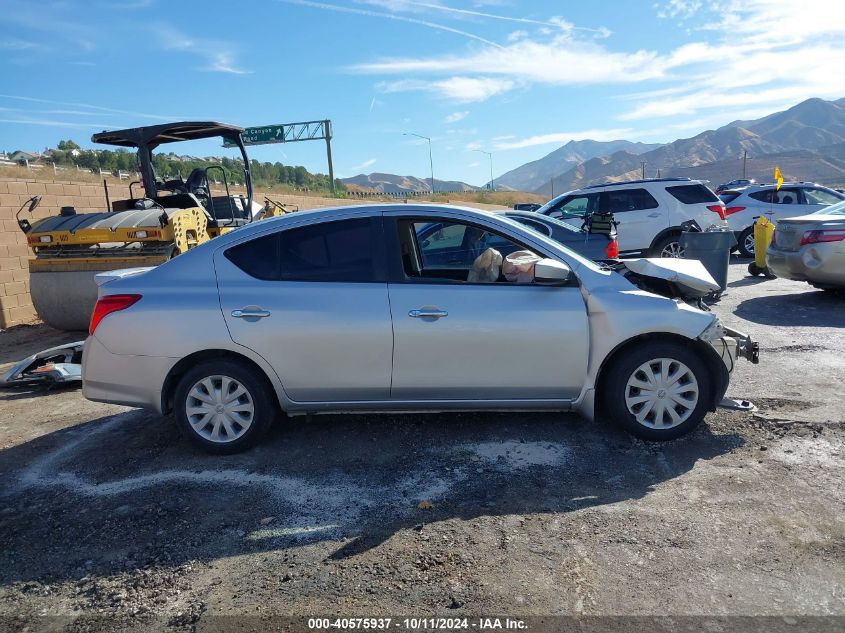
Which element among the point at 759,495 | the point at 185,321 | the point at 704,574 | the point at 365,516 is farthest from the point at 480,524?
the point at 185,321

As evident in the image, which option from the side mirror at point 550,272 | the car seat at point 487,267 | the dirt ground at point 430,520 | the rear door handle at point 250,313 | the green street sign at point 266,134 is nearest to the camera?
the dirt ground at point 430,520

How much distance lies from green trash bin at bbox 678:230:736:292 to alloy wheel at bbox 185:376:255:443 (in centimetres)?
757

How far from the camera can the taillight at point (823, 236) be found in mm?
8430

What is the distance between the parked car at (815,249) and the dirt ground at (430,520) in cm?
411

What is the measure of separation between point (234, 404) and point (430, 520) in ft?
5.67

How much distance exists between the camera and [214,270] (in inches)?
171

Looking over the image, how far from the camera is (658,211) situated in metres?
11.6

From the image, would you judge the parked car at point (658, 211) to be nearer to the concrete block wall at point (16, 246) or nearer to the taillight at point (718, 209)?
the taillight at point (718, 209)

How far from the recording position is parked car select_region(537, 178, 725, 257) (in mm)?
11594

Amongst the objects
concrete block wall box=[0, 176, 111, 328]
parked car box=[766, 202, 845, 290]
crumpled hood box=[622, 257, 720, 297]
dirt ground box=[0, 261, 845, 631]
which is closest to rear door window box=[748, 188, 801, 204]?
parked car box=[766, 202, 845, 290]

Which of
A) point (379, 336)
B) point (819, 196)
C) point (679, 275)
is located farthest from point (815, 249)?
point (379, 336)

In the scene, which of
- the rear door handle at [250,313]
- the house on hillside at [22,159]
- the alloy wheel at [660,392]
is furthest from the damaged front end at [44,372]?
the house on hillside at [22,159]

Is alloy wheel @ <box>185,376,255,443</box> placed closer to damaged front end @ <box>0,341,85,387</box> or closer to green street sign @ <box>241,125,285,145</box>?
damaged front end @ <box>0,341,85,387</box>

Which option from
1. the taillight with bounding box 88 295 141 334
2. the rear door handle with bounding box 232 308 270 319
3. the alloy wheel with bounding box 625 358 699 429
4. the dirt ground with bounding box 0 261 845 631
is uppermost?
the taillight with bounding box 88 295 141 334
